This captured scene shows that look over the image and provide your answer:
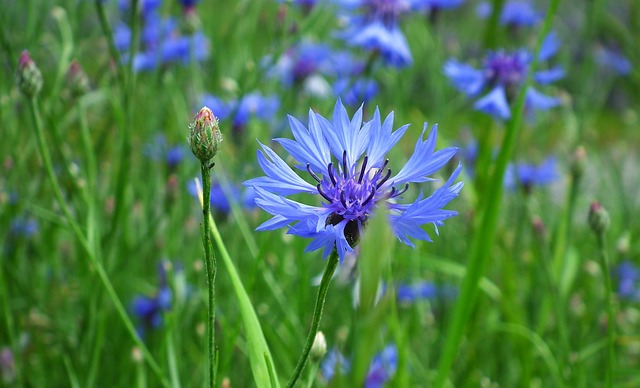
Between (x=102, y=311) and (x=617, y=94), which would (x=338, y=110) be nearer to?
(x=102, y=311)

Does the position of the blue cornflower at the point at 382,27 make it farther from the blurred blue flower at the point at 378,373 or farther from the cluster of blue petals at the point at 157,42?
the blurred blue flower at the point at 378,373

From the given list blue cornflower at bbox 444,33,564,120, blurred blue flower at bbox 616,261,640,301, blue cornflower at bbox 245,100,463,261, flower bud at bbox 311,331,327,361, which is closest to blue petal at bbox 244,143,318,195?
blue cornflower at bbox 245,100,463,261

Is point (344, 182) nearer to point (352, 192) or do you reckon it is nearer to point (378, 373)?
point (352, 192)

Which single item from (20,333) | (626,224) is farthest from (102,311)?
(626,224)

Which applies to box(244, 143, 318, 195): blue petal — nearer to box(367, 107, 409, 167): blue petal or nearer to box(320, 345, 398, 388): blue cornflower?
box(367, 107, 409, 167): blue petal

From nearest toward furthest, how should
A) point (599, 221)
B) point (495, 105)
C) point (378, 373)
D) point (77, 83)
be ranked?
point (599, 221), point (77, 83), point (378, 373), point (495, 105)

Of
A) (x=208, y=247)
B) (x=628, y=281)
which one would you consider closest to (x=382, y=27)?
(x=628, y=281)
